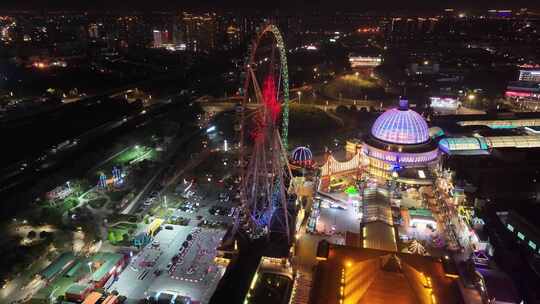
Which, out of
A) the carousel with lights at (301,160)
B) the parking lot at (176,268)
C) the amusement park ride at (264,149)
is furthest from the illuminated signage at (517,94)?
the parking lot at (176,268)

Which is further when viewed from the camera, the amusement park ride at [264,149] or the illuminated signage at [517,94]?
the illuminated signage at [517,94]

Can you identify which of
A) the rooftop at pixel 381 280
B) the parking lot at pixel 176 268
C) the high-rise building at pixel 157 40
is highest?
the high-rise building at pixel 157 40

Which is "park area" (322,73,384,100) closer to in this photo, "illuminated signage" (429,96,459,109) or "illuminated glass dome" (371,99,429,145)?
"illuminated signage" (429,96,459,109)

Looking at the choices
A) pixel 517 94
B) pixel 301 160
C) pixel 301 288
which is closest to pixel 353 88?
pixel 517 94

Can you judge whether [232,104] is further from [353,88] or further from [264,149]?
[264,149]

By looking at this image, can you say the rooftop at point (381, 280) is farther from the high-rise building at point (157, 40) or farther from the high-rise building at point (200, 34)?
the high-rise building at point (157, 40)

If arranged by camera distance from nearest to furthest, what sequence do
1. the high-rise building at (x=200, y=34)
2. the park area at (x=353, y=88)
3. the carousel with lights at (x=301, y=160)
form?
the carousel with lights at (x=301, y=160)
the park area at (x=353, y=88)
the high-rise building at (x=200, y=34)
